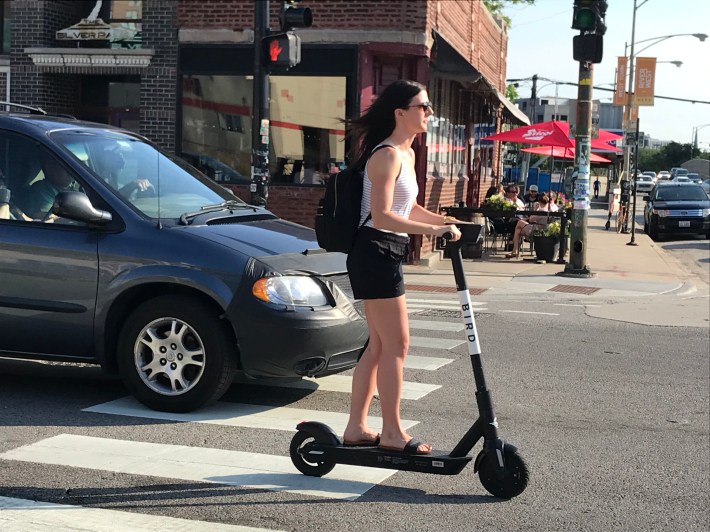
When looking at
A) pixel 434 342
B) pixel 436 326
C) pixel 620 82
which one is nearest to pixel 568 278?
pixel 436 326

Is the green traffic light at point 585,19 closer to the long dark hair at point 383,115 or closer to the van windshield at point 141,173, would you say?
the van windshield at point 141,173

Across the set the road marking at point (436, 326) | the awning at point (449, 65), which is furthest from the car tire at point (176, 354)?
the awning at point (449, 65)

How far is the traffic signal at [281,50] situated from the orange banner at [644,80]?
35.4 m

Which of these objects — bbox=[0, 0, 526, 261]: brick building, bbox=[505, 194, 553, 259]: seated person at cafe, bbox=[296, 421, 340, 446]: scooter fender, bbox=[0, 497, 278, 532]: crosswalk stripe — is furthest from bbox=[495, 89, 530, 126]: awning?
bbox=[0, 497, 278, 532]: crosswalk stripe

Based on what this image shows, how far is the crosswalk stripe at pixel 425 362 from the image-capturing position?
28.0 feet

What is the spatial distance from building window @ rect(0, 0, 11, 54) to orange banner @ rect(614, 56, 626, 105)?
1409 inches

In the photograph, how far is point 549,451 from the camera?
6.08 meters

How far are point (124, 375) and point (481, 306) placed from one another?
7152mm

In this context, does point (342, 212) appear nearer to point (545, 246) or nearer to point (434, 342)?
point (434, 342)

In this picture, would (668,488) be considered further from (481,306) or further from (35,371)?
(481,306)

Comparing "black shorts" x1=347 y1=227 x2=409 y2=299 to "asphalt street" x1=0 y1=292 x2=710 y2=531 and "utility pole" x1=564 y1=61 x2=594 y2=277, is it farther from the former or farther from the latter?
"utility pole" x1=564 y1=61 x2=594 y2=277

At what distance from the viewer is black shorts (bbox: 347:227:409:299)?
16.4 ft

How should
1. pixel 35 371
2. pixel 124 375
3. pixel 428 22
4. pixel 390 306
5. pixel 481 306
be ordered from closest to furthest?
pixel 390 306 → pixel 124 375 → pixel 35 371 → pixel 481 306 → pixel 428 22

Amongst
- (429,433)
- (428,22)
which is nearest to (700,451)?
(429,433)
